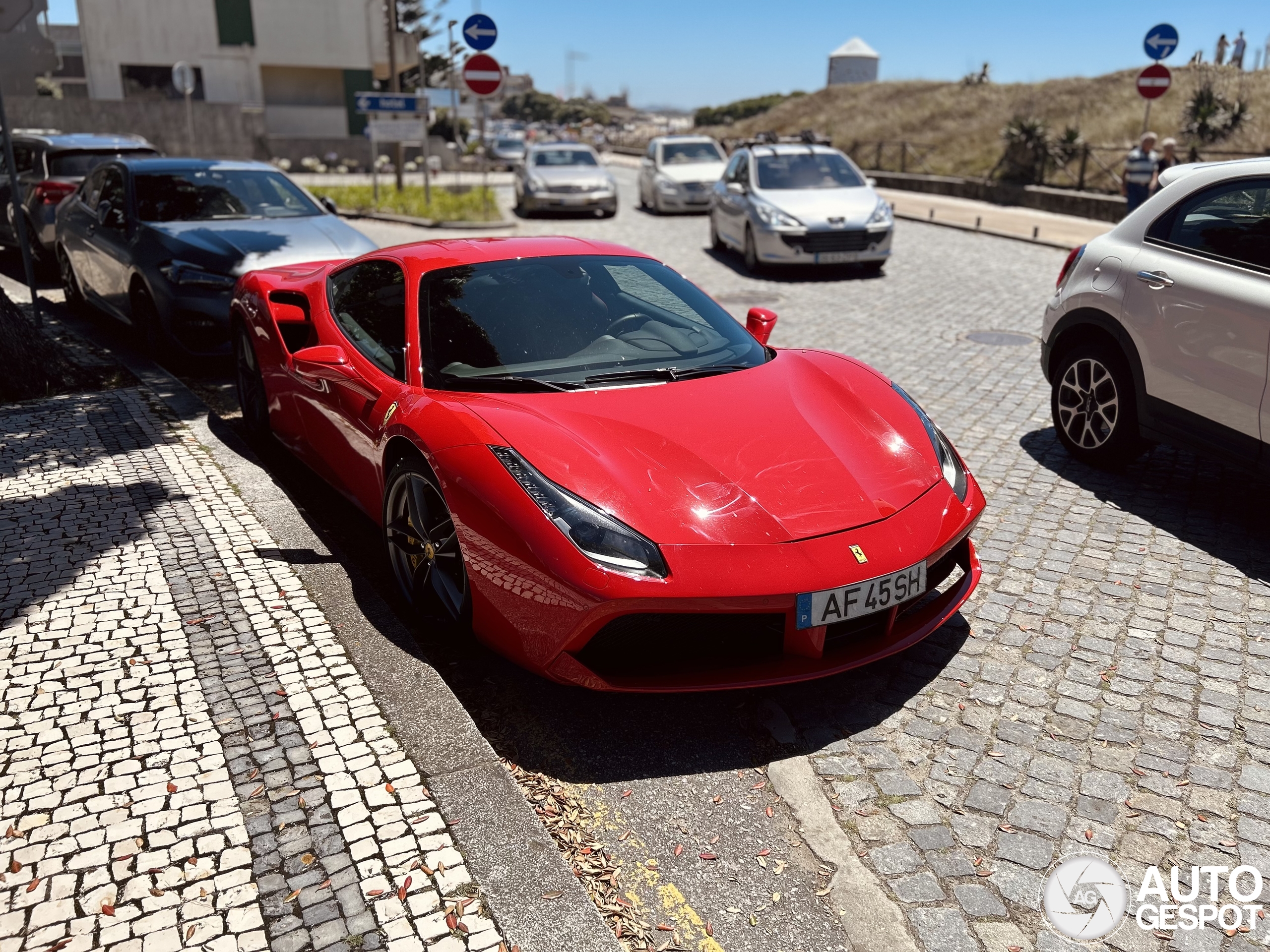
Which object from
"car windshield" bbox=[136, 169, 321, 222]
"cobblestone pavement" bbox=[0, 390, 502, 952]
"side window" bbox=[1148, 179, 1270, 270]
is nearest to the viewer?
"cobblestone pavement" bbox=[0, 390, 502, 952]

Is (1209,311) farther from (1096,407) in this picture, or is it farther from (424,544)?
(424,544)

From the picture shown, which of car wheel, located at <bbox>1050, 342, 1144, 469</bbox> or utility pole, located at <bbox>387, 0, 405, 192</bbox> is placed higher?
utility pole, located at <bbox>387, 0, 405, 192</bbox>

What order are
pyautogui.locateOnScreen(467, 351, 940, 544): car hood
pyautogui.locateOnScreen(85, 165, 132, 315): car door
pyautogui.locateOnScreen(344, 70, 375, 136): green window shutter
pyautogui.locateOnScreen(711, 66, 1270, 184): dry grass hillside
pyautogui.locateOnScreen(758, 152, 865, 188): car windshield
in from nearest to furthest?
pyautogui.locateOnScreen(467, 351, 940, 544): car hood, pyautogui.locateOnScreen(85, 165, 132, 315): car door, pyautogui.locateOnScreen(758, 152, 865, 188): car windshield, pyautogui.locateOnScreen(711, 66, 1270, 184): dry grass hillside, pyautogui.locateOnScreen(344, 70, 375, 136): green window shutter

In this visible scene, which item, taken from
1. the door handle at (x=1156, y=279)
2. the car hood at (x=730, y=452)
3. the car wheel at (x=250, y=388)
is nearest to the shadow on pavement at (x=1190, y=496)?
the door handle at (x=1156, y=279)

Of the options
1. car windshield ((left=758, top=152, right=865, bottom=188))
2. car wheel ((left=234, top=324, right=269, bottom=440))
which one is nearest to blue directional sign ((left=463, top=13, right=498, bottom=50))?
car windshield ((left=758, top=152, right=865, bottom=188))

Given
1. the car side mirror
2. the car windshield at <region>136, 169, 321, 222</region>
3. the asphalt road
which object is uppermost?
the car windshield at <region>136, 169, 321, 222</region>

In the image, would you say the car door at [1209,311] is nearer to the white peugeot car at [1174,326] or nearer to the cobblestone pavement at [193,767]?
the white peugeot car at [1174,326]

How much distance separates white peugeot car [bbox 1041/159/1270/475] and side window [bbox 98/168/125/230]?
7425mm

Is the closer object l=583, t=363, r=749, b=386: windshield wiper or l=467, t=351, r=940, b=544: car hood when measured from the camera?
l=467, t=351, r=940, b=544: car hood

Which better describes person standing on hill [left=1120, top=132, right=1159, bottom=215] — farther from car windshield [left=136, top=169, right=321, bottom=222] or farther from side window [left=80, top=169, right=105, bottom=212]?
side window [left=80, top=169, right=105, bottom=212]

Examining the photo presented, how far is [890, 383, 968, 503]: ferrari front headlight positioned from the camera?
3.88 meters

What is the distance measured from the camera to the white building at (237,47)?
1583 inches

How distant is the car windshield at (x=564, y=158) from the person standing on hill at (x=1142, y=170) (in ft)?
35.6

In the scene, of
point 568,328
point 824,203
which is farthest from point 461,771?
point 824,203
